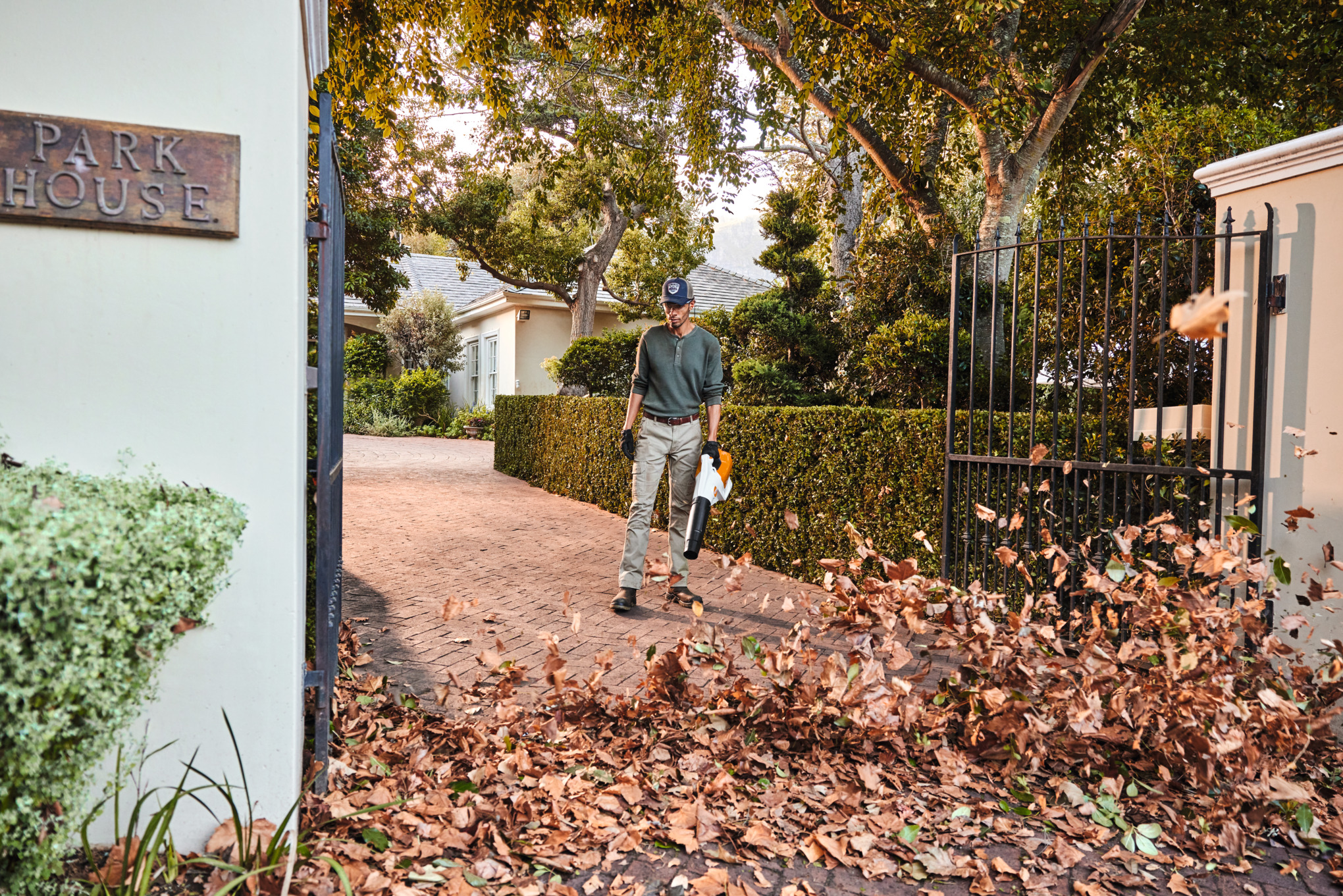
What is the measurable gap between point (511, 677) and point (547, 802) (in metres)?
0.79

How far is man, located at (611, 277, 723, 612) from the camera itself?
5.49m

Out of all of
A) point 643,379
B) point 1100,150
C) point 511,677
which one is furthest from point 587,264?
point 511,677

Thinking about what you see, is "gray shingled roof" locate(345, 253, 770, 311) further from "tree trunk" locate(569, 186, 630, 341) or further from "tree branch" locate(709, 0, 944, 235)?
"tree branch" locate(709, 0, 944, 235)

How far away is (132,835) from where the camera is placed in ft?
7.24

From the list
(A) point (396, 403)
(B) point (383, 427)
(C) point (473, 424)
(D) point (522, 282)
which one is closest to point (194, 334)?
(D) point (522, 282)

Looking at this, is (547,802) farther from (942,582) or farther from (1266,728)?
(1266,728)

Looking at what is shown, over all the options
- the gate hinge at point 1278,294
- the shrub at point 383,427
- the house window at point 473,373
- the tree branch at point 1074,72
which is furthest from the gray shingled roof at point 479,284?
the gate hinge at point 1278,294

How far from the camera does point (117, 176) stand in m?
2.20

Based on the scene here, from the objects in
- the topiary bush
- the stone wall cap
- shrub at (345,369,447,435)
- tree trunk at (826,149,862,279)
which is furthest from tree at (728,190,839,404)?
shrub at (345,369,447,435)

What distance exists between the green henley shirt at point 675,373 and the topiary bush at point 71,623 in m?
3.82

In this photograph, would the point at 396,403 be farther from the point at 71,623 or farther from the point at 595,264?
the point at 71,623

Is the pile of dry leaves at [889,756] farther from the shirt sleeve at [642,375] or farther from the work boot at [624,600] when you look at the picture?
the shirt sleeve at [642,375]

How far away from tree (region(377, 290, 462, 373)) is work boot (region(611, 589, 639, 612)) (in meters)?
21.1

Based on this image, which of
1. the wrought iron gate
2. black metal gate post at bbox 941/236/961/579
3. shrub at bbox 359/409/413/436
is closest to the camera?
the wrought iron gate
